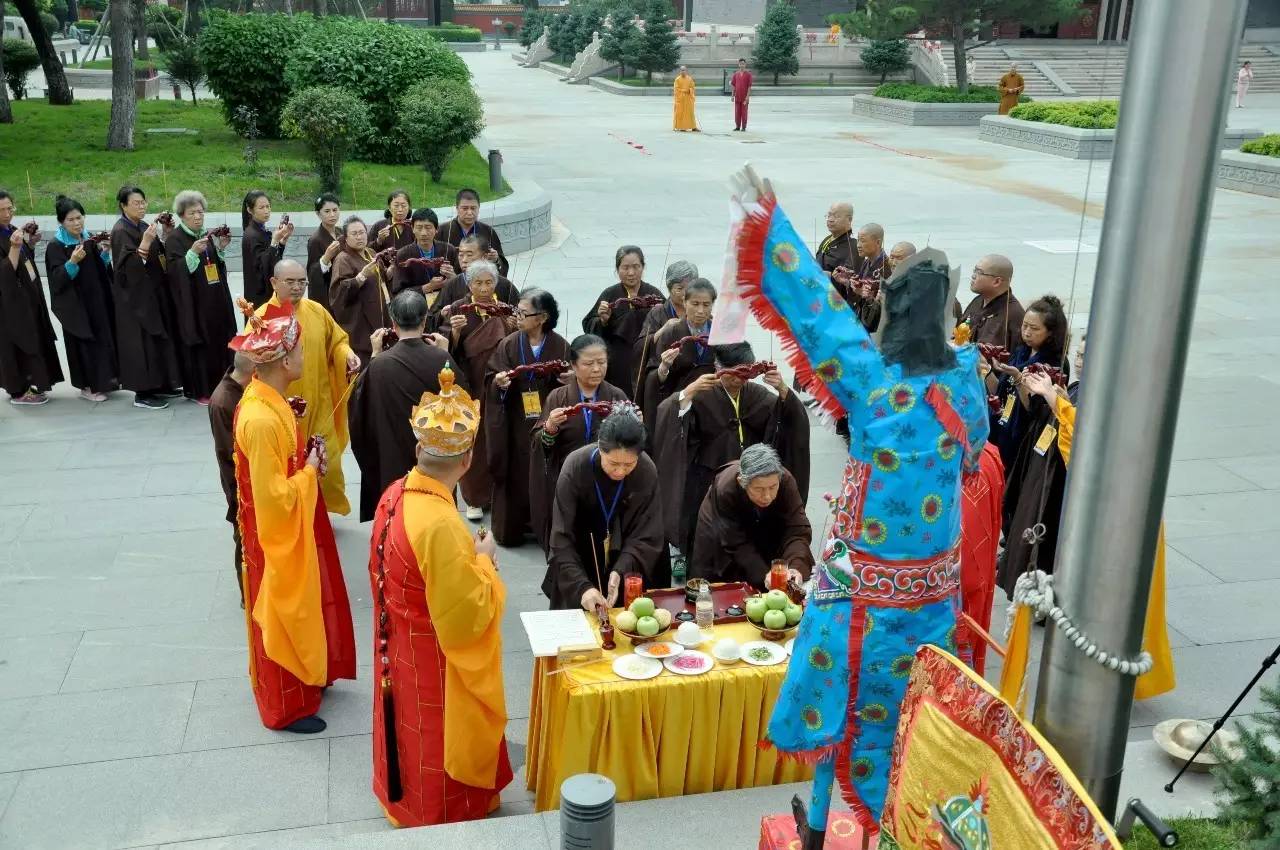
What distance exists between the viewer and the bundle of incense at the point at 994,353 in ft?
21.4

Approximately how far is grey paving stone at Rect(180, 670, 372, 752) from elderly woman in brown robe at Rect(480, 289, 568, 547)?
1.76m

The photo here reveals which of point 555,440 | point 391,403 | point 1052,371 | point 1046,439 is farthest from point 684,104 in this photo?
point 1046,439

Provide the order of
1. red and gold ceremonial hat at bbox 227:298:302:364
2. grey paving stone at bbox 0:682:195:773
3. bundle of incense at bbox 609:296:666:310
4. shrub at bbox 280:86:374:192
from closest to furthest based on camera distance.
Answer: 1. red and gold ceremonial hat at bbox 227:298:302:364
2. grey paving stone at bbox 0:682:195:773
3. bundle of incense at bbox 609:296:666:310
4. shrub at bbox 280:86:374:192

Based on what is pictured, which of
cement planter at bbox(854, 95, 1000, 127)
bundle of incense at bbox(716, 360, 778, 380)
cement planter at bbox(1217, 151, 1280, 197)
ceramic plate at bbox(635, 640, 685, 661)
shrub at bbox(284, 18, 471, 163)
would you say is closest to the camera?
ceramic plate at bbox(635, 640, 685, 661)

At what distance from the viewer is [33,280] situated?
9219 millimetres

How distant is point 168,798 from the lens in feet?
15.4

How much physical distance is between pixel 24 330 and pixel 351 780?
6088mm

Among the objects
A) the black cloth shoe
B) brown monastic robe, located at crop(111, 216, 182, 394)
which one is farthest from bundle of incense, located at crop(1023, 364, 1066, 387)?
brown monastic robe, located at crop(111, 216, 182, 394)

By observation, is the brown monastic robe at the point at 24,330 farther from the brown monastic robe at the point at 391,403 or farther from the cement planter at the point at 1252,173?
the cement planter at the point at 1252,173

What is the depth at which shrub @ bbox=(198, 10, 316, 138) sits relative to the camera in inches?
699

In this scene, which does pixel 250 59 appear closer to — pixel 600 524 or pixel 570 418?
pixel 570 418

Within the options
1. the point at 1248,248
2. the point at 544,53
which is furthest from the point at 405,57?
the point at 544,53

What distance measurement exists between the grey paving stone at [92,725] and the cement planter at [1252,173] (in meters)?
19.3

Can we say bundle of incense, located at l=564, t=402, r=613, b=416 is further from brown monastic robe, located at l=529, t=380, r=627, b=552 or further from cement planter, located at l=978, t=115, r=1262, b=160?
cement planter, located at l=978, t=115, r=1262, b=160
